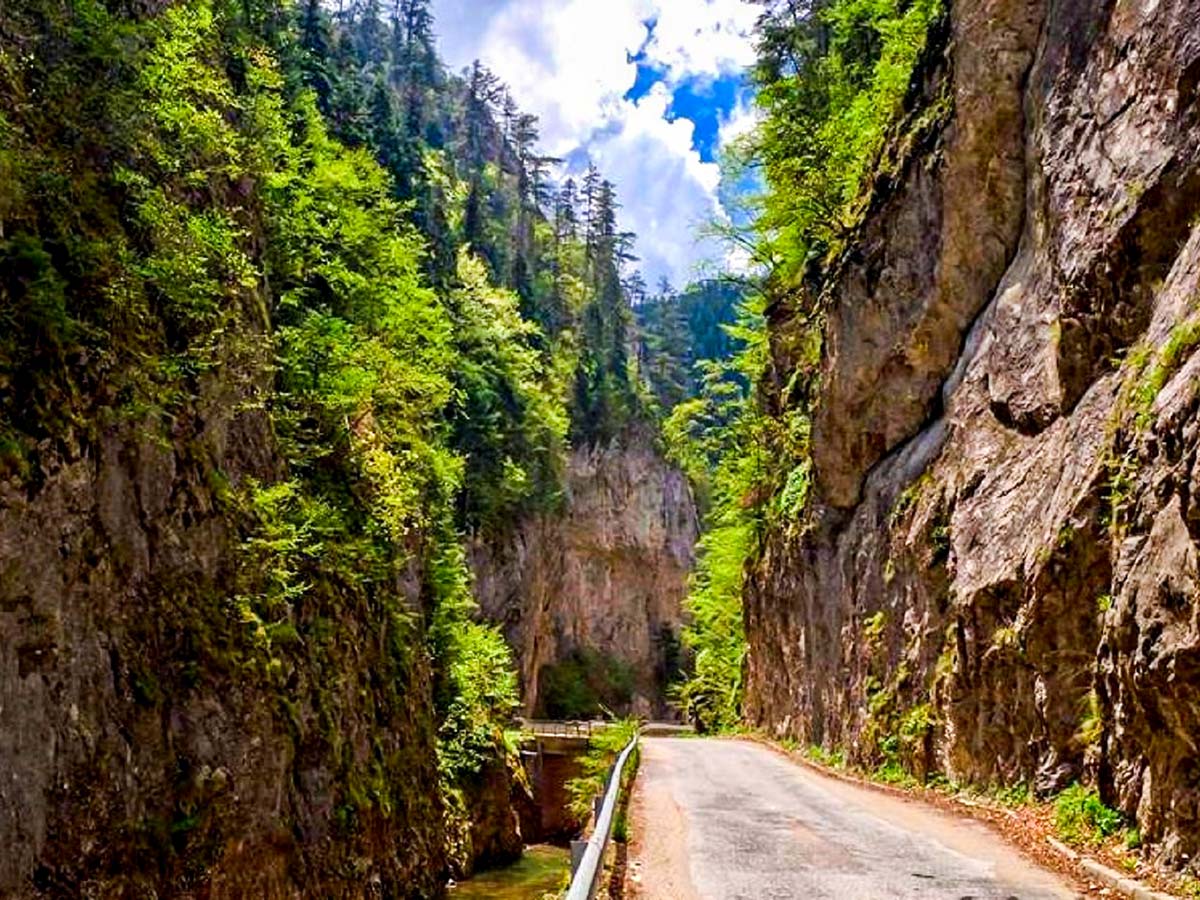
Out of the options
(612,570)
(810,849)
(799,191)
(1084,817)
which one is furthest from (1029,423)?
(612,570)

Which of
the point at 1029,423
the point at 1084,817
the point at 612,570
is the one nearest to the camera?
the point at 1084,817

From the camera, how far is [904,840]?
10273mm

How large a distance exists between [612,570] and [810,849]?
5619cm

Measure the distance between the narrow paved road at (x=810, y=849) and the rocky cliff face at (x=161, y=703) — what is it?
18.0 ft

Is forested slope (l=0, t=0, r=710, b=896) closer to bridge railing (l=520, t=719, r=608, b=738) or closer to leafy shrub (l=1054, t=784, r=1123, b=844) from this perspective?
leafy shrub (l=1054, t=784, r=1123, b=844)

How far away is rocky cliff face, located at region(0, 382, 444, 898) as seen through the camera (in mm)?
9539

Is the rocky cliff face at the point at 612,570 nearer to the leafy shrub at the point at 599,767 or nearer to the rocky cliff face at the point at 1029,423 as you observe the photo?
the leafy shrub at the point at 599,767

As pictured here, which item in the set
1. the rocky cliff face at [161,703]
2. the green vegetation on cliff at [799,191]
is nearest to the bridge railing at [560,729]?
the green vegetation on cliff at [799,191]

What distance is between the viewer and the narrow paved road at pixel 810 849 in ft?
25.7

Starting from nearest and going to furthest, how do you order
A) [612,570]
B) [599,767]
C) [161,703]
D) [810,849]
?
[810,849] < [161,703] < [599,767] < [612,570]

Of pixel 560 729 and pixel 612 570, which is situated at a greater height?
pixel 612 570

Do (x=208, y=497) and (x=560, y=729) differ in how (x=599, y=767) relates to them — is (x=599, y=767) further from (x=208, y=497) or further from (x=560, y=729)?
(x=560, y=729)

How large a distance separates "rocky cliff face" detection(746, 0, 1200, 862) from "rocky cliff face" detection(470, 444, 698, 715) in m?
34.1

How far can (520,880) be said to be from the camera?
91.0 ft
